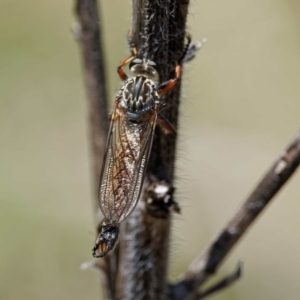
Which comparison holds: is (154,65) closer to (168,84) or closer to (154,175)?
(168,84)

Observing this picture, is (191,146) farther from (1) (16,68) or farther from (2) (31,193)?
(1) (16,68)

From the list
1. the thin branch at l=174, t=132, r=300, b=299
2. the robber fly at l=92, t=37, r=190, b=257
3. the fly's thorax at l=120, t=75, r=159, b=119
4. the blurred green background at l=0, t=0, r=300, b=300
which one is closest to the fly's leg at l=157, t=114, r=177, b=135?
Answer: the robber fly at l=92, t=37, r=190, b=257

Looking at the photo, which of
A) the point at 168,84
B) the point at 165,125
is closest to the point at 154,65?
the point at 168,84

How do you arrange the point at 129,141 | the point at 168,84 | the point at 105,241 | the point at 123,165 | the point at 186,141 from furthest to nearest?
the point at 186,141, the point at 129,141, the point at 123,165, the point at 168,84, the point at 105,241

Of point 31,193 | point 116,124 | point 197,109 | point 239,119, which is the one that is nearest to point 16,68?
point 31,193

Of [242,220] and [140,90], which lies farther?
[140,90]

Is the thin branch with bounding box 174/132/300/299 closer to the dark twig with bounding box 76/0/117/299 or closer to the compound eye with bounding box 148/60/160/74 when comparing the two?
the dark twig with bounding box 76/0/117/299

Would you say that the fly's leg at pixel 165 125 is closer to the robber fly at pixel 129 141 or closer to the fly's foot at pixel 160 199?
the robber fly at pixel 129 141

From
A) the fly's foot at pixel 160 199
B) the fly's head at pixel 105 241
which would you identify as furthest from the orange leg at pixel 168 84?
the fly's head at pixel 105 241

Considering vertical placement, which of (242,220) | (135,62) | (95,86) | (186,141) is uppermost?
(135,62)

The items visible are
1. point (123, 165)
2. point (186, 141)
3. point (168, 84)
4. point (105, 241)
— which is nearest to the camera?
point (105, 241)
